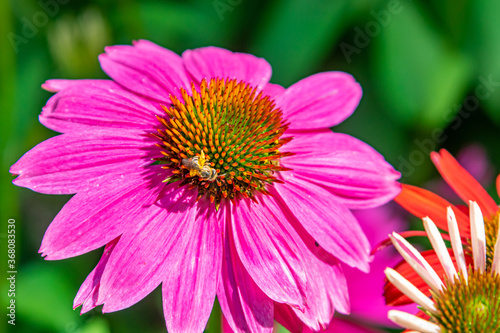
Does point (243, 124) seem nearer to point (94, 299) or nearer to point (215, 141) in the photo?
point (215, 141)

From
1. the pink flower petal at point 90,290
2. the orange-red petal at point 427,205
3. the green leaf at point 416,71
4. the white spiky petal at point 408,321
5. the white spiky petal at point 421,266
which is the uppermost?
the green leaf at point 416,71

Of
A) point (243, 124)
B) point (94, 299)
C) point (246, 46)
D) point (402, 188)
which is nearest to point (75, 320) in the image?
point (94, 299)

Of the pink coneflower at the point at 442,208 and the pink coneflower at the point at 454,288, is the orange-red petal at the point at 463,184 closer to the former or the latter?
the pink coneflower at the point at 442,208

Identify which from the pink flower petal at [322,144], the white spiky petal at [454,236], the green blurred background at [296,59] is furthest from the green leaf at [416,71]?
the white spiky petal at [454,236]

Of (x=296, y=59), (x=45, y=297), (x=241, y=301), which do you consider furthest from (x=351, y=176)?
(x=45, y=297)

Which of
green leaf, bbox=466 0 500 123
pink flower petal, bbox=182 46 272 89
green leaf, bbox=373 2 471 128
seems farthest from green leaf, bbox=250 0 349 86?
pink flower petal, bbox=182 46 272 89
